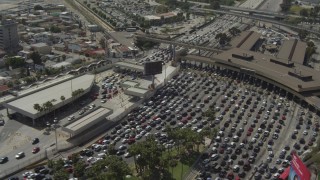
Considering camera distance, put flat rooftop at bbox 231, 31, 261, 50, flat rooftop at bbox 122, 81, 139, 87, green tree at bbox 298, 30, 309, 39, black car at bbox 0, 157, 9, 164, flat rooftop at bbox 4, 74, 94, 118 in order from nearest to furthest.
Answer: black car at bbox 0, 157, 9, 164, flat rooftop at bbox 4, 74, 94, 118, flat rooftop at bbox 122, 81, 139, 87, flat rooftop at bbox 231, 31, 261, 50, green tree at bbox 298, 30, 309, 39

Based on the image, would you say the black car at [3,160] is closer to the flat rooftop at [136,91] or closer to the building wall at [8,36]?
the flat rooftop at [136,91]

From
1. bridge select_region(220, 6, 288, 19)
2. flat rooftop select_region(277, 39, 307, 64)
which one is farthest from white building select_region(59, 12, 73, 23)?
flat rooftop select_region(277, 39, 307, 64)

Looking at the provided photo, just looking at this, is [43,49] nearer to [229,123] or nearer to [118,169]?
[229,123]

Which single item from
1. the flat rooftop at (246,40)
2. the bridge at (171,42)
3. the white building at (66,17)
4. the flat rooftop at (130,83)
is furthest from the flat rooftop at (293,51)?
the white building at (66,17)

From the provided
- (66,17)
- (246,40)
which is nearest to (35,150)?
(246,40)

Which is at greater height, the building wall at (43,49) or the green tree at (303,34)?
the green tree at (303,34)

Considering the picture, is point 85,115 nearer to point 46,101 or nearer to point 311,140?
point 46,101

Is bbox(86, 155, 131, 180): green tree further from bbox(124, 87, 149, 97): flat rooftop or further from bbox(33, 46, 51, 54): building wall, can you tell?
bbox(33, 46, 51, 54): building wall
